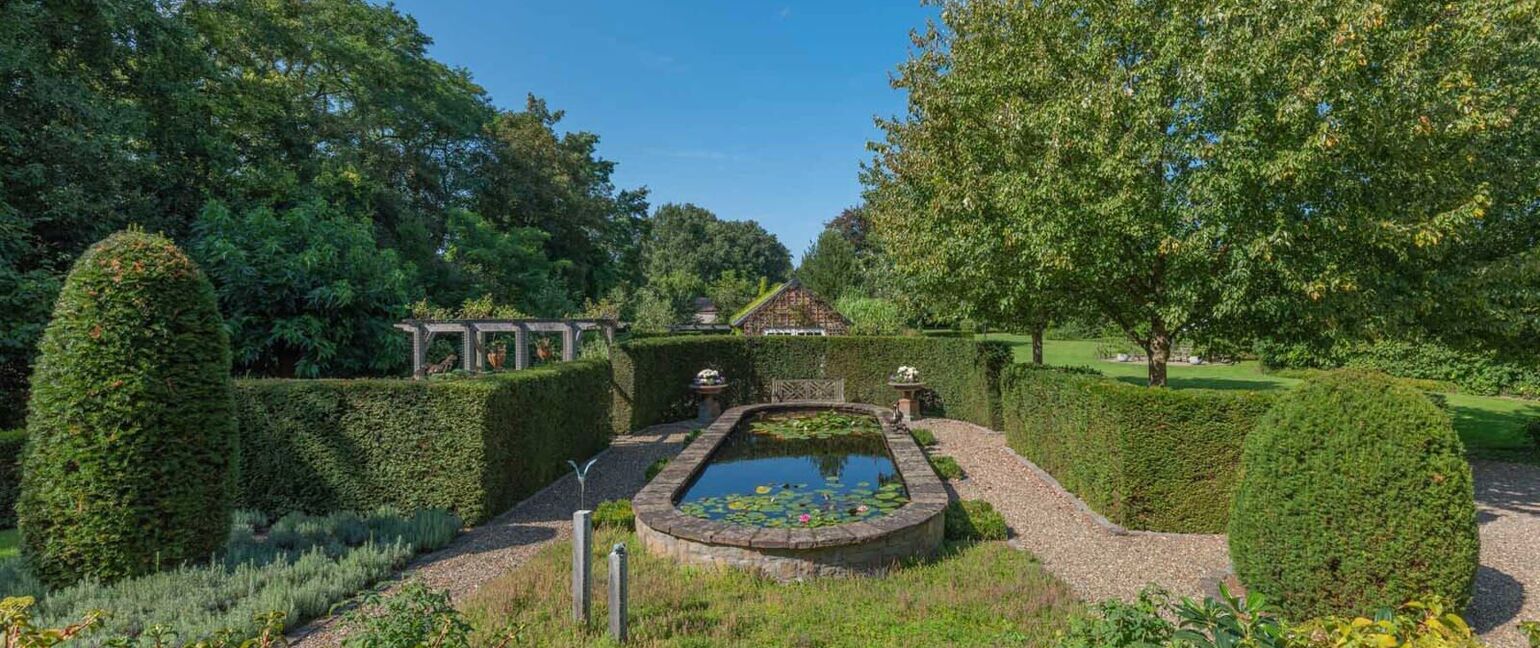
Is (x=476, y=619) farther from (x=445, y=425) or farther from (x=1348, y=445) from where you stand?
(x=1348, y=445)

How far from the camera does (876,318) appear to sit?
23.5 meters

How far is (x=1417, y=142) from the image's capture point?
270 inches

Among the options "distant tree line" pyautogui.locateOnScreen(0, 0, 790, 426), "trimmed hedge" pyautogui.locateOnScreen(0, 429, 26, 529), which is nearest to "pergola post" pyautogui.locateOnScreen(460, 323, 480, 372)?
"distant tree line" pyautogui.locateOnScreen(0, 0, 790, 426)

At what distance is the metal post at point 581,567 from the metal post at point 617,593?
0.37 metres

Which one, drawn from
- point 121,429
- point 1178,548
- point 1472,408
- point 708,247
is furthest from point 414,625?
point 708,247

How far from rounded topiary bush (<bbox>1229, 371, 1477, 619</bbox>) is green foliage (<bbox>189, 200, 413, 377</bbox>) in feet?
47.2

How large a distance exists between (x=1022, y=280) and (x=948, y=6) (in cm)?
481

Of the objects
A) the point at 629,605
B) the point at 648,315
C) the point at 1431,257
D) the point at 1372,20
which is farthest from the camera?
the point at 648,315

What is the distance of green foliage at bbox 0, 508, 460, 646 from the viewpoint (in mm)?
4254

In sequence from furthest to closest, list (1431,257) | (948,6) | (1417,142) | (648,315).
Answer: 1. (648,315)
2. (948,6)
3. (1431,257)
4. (1417,142)

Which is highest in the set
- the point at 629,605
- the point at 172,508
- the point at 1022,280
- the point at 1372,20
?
the point at 1372,20

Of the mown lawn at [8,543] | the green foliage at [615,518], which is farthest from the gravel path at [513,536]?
the mown lawn at [8,543]

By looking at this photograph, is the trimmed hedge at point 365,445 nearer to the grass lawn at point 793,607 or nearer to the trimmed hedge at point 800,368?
the grass lawn at point 793,607

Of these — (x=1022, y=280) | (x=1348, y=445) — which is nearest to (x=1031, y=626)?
(x=1348, y=445)
